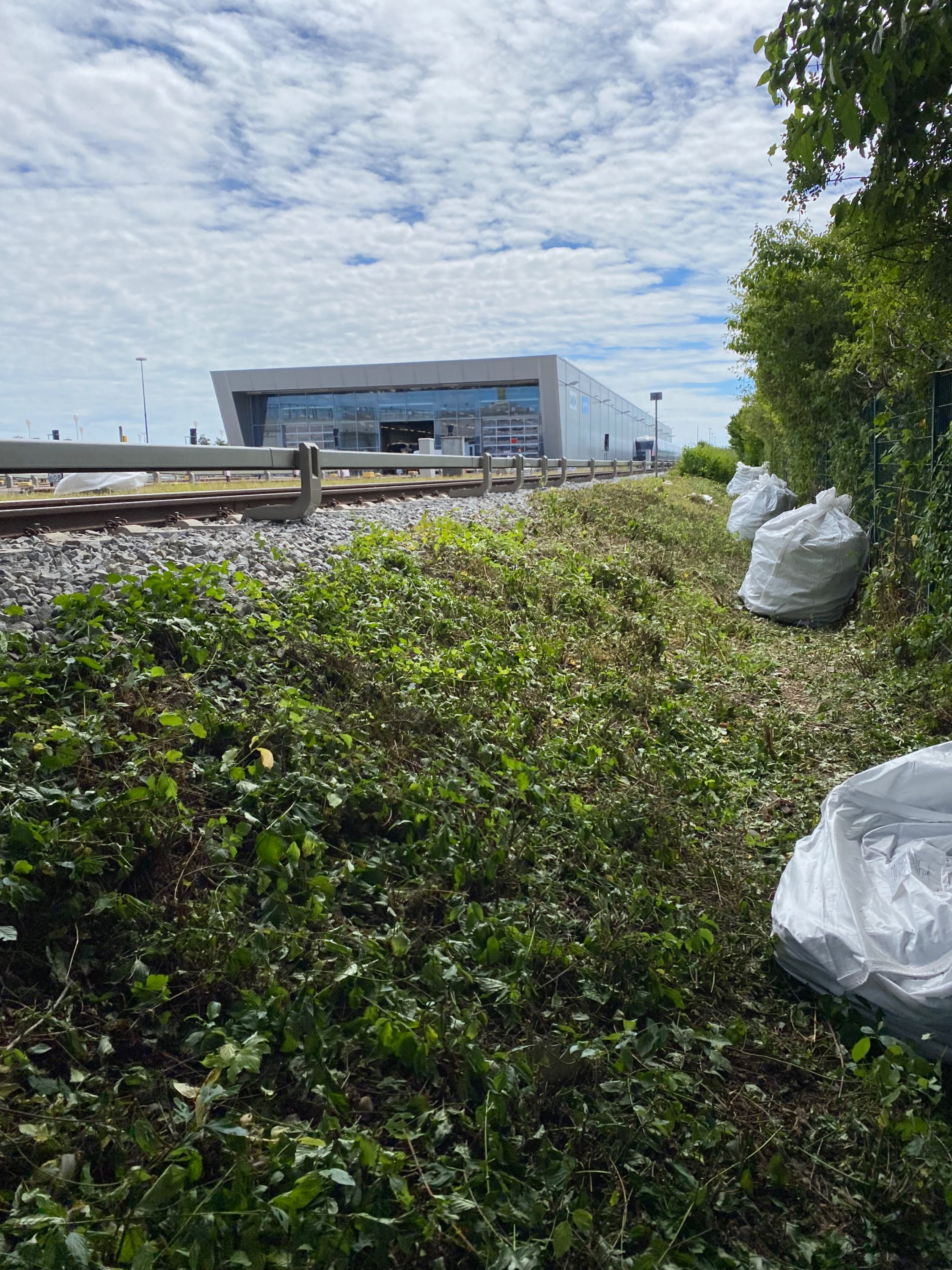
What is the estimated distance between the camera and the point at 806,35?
3518mm

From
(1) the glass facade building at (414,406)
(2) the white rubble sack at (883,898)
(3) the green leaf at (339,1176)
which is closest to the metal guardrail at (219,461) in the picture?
(3) the green leaf at (339,1176)

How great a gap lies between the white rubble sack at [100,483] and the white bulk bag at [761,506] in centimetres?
1140

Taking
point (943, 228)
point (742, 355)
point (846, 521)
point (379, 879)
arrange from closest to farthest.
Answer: point (379, 879), point (943, 228), point (846, 521), point (742, 355)

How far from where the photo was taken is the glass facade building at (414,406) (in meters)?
47.4

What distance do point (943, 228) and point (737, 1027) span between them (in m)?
4.31

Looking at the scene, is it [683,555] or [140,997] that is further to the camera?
[683,555]

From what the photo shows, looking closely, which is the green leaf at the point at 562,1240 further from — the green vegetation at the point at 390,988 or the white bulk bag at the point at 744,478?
the white bulk bag at the point at 744,478

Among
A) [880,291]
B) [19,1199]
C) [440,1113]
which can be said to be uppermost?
[880,291]

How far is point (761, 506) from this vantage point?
14.7 m

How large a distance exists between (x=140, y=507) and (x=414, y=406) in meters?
43.5

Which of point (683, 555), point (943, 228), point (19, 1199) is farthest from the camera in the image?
point (683, 555)

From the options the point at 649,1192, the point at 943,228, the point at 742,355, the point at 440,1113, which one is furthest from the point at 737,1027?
the point at 742,355

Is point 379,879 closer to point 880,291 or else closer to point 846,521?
point 880,291

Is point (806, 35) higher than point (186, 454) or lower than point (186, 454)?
higher
